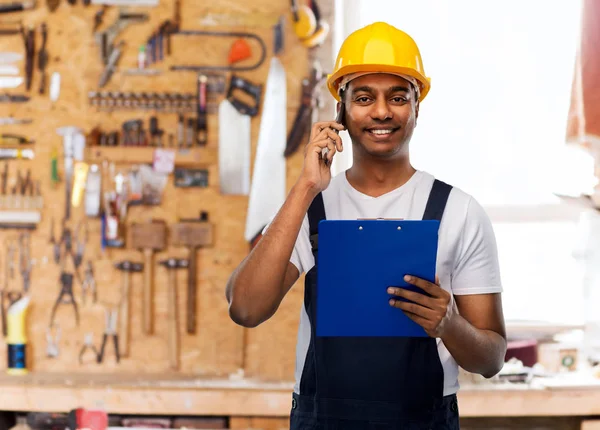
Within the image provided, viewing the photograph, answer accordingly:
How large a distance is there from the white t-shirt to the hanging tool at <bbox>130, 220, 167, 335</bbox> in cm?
181

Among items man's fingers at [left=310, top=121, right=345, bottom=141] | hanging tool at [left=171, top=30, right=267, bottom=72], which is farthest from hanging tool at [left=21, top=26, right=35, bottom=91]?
man's fingers at [left=310, top=121, right=345, bottom=141]

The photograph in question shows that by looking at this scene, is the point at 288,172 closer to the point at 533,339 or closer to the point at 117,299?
the point at 117,299

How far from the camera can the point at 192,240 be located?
3.36m

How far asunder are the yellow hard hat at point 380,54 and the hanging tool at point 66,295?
7.06 feet

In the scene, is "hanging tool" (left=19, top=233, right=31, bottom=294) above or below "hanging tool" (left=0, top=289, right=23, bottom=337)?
above

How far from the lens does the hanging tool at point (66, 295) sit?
340 centimetres

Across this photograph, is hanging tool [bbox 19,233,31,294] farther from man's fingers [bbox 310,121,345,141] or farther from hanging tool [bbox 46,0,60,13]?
man's fingers [bbox 310,121,345,141]

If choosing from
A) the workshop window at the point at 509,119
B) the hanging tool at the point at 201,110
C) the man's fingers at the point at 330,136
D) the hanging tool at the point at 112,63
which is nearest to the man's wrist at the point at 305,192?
the man's fingers at the point at 330,136

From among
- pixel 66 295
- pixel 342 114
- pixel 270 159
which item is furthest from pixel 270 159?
pixel 342 114

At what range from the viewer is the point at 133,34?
A: 3385mm

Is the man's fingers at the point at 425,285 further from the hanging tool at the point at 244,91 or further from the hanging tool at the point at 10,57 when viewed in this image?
the hanging tool at the point at 10,57

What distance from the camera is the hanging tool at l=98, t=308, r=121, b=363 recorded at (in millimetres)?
3381

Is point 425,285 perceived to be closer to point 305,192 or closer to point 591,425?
point 305,192

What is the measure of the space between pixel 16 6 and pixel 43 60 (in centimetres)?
28
